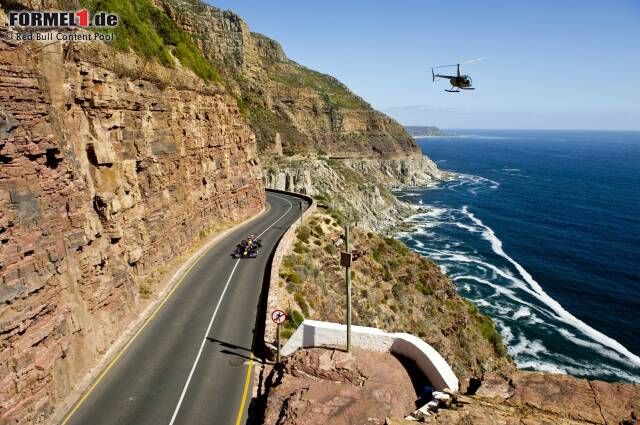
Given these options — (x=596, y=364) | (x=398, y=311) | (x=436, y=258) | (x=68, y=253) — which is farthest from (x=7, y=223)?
(x=436, y=258)

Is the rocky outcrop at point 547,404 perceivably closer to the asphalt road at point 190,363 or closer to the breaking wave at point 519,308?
the asphalt road at point 190,363

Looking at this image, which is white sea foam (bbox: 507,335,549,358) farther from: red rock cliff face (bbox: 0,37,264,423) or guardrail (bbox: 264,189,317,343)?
red rock cliff face (bbox: 0,37,264,423)

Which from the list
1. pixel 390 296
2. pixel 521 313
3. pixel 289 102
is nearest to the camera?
pixel 390 296

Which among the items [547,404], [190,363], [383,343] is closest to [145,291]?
[190,363]

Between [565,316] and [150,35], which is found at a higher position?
[150,35]

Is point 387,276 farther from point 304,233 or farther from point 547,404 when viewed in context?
point 547,404

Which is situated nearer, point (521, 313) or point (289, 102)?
point (521, 313)
